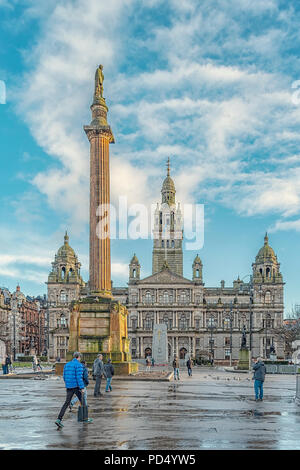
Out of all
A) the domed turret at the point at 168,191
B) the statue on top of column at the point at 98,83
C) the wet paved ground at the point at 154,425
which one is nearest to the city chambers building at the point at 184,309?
the domed turret at the point at 168,191

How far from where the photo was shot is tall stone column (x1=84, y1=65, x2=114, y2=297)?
35688 millimetres

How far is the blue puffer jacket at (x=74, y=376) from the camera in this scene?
13.6m

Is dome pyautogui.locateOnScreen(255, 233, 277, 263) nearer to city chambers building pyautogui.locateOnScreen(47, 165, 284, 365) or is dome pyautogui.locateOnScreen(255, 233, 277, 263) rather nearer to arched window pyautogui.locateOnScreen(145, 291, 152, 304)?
city chambers building pyautogui.locateOnScreen(47, 165, 284, 365)

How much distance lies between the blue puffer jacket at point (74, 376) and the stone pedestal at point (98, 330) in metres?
19.9

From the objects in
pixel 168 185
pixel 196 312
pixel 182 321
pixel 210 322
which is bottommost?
pixel 210 322

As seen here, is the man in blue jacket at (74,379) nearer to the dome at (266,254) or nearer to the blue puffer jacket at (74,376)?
the blue puffer jacket at (74,376)

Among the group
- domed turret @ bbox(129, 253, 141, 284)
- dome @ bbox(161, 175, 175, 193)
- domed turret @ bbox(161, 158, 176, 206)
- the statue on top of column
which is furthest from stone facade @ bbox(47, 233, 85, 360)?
the statue on top of column

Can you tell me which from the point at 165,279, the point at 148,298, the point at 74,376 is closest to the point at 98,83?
the point at 74,376

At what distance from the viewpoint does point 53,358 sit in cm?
12125

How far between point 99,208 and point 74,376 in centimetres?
2273

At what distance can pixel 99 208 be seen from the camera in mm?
35750

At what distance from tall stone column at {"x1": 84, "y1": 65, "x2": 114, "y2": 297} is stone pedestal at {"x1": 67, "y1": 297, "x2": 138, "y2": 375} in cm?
125

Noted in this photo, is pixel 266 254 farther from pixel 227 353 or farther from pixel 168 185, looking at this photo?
pixel 168 185
